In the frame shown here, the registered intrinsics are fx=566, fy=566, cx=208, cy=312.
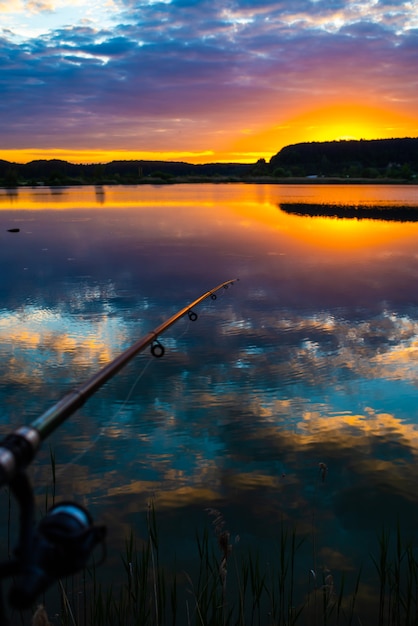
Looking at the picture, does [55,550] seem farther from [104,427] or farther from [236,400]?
[236,400]

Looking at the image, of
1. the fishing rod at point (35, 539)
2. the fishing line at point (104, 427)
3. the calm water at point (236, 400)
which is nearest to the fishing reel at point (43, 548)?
the fishing rod at point (35, 539)

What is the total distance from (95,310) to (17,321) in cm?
190

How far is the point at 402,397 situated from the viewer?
27.6ft

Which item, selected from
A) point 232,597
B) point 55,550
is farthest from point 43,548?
point 232,597

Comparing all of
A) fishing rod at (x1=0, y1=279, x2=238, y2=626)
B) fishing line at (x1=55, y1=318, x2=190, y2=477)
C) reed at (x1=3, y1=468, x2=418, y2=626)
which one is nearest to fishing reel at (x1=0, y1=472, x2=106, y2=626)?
fishing rod at (x1=0, y1=279, x2=238, y2=626)

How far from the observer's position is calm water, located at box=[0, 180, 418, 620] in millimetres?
5750

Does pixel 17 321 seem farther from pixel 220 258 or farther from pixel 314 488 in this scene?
pixel 220 258

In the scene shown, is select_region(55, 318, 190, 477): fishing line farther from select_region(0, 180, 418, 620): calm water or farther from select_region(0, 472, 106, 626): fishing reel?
select_region(0, 472, 106, 626): fishing reel

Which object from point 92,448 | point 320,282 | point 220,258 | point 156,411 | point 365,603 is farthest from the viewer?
point 220,258

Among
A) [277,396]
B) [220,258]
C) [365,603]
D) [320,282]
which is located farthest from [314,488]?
[220,258]

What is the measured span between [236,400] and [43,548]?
6.81m

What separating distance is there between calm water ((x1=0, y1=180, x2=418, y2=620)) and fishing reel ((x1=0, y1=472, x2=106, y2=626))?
366cm

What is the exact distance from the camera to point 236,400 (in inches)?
332

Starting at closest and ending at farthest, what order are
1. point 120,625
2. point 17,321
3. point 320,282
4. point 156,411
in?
point 120,625, point 156,411, point 17,321, point 320,282
